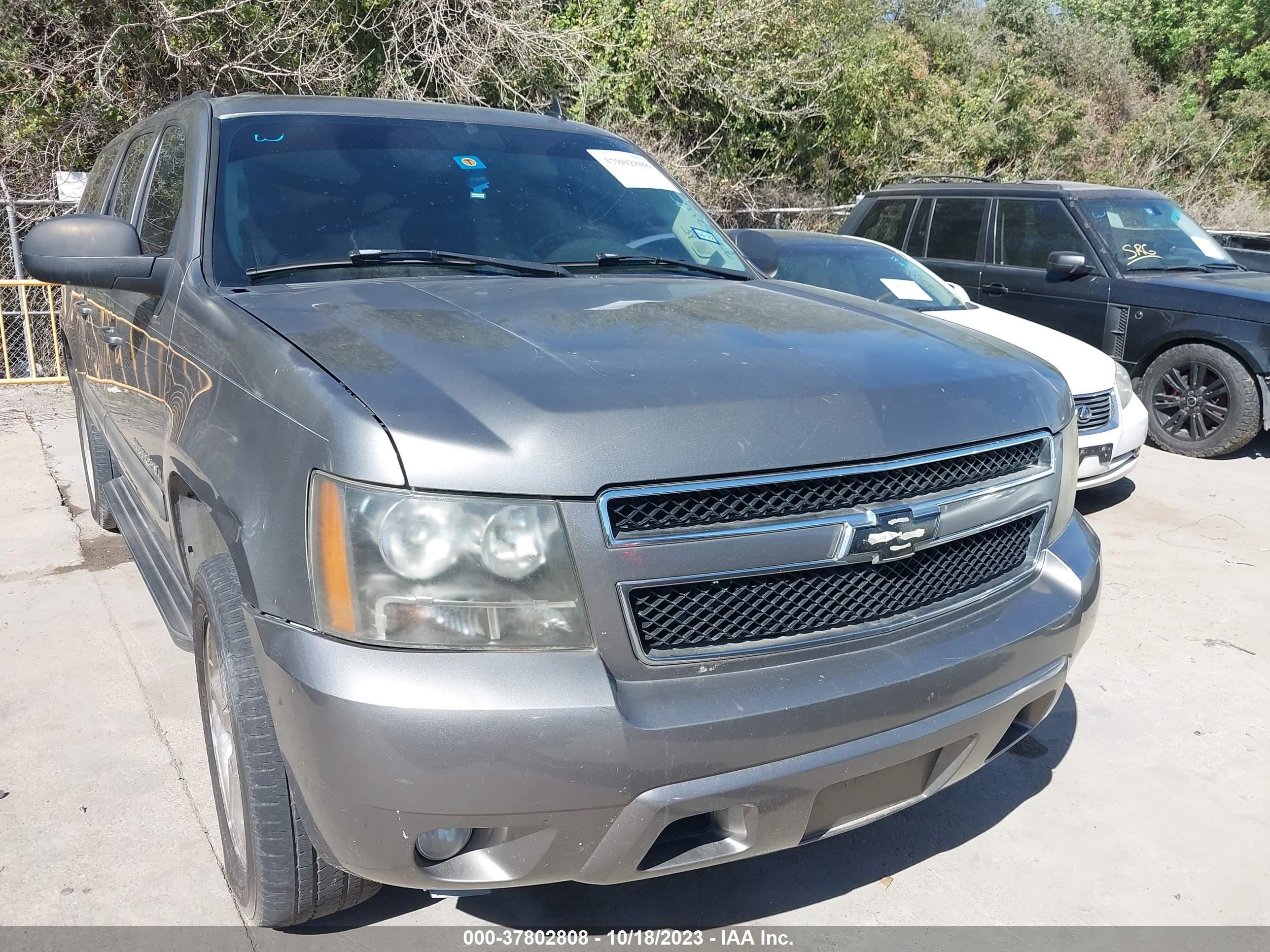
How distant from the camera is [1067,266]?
7609 millimetres

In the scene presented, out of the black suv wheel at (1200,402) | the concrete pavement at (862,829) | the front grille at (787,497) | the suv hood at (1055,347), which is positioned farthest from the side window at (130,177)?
the black suv wheel at (1200,402)

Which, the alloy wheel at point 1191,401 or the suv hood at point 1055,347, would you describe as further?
the alloy wheel at point 1191,401

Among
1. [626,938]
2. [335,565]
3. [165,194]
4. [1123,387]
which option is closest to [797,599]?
[335,565]

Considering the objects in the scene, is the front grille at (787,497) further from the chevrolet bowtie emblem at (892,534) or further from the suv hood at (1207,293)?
the suv hood at (1207,293)

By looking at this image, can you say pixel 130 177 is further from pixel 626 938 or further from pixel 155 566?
pixel 626 938

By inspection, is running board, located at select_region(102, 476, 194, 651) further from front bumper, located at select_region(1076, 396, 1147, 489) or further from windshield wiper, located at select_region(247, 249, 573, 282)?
front bumper, located at select_region(1076, 396, 1147, 489)

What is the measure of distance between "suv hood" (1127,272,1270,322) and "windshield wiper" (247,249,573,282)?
19.0 feet

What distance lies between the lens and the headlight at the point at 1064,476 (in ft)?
8.31

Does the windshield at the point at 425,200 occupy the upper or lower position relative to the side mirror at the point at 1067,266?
upper

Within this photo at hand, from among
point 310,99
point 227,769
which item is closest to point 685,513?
point 227,769

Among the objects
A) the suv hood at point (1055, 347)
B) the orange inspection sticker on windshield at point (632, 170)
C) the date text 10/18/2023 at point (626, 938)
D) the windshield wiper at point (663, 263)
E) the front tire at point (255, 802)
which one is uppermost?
the orange inspection sticker on windshield at point (632, 170)

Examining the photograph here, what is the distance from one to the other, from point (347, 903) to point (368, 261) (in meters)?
1.64

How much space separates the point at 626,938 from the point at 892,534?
1185 millimetres

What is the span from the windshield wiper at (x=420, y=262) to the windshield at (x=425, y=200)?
0.05 ft
